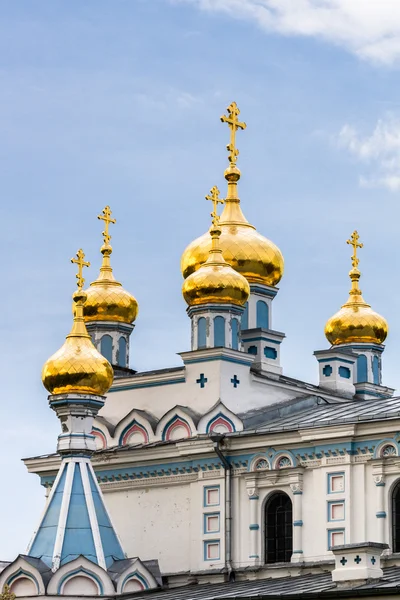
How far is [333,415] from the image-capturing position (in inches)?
809

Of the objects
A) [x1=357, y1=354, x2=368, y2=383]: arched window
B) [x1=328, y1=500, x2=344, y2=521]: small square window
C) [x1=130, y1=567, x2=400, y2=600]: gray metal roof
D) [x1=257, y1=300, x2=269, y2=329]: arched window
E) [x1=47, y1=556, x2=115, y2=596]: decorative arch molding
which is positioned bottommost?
[x1=130, y1=567, x2=400, y2=600]: gray metal roof

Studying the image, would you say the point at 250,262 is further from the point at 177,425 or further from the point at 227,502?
the point at 227,502

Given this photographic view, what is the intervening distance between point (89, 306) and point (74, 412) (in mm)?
3494

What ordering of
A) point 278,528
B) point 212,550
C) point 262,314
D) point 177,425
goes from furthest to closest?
point 262,314 → point 177,425 → point 212,550 → point 278,528

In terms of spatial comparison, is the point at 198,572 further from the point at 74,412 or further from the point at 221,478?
the point at 74,412

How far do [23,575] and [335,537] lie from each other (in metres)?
3.54

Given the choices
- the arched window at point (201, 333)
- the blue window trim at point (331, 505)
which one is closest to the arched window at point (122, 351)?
the arched window at point (201, 333)

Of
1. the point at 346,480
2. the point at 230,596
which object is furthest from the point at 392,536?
the point at 230,596

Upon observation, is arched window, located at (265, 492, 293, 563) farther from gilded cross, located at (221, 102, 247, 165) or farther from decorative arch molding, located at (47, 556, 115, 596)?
gilded cross, located at (221, 102, 247, 165)

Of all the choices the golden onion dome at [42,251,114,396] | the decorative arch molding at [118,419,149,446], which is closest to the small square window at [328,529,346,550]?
the decorative arch molding at [118,419,149,446]

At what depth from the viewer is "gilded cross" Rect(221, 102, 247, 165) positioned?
23.7 metres

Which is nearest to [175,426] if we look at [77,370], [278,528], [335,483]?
[77,370]

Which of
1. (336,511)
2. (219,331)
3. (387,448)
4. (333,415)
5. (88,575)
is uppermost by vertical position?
(219,331)

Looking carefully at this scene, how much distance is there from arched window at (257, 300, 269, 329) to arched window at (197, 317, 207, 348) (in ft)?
6.08
